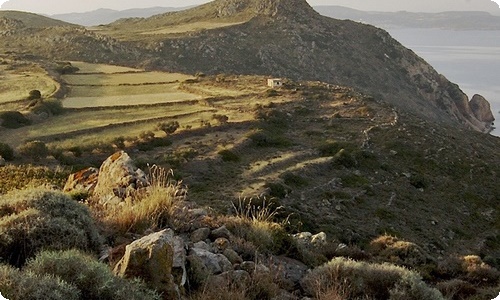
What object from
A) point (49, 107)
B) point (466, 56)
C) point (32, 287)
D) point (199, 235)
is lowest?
point (49, 107)

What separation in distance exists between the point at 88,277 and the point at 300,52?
9136cm

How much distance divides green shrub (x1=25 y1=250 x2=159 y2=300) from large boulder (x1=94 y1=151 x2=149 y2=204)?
3.93m

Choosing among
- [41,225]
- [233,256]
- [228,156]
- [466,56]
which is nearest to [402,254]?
[233,256]

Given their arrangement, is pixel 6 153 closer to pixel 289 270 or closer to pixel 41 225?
pixel 41 225

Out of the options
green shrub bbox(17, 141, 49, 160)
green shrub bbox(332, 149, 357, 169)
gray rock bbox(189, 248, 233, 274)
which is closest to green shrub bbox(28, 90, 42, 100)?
green shrub bbox(17, 141, 49, 160)

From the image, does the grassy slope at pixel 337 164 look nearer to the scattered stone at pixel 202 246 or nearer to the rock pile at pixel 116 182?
the rock pile at pixel 116 182

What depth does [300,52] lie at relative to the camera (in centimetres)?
9356

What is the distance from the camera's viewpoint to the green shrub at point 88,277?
4773mm

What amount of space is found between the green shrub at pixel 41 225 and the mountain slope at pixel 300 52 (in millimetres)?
72083

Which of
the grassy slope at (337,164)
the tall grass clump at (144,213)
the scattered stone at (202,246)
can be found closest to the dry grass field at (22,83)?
the grassy slope at (337,164)

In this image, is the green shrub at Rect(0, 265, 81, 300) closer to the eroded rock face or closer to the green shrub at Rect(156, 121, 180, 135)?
the green shrub at Rect(156, 121, 180, 135)

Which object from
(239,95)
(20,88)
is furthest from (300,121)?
(20,88)

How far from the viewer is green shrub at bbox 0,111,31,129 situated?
3488cm

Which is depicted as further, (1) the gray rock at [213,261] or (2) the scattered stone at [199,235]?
(2) the scattered stone at [199,235]
